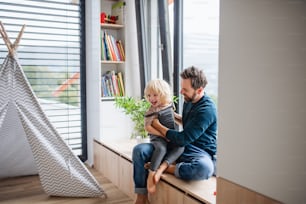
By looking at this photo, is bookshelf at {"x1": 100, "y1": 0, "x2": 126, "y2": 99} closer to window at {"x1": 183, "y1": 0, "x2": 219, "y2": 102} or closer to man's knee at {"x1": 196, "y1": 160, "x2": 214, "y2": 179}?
window at {"x1": 183, "y1": 0, "x2": 219, "y2": 102}

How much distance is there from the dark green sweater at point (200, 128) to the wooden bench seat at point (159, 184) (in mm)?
228

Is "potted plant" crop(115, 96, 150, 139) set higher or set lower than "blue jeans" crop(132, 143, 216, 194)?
higher

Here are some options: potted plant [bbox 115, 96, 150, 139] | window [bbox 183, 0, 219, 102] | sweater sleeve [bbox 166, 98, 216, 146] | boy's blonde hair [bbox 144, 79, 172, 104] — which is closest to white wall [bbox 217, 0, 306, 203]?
sweater sleeve [bbox 166, 98, 216, 146]

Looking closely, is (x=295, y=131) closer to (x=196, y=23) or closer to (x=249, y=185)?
(x=249, y=185)

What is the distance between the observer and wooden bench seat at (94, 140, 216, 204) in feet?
5.55

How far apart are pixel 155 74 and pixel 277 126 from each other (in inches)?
75.8

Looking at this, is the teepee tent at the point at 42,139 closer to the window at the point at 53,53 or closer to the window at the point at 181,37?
the window at the point at 53,53

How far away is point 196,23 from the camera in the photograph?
2396 mm

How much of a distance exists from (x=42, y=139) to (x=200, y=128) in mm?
1168

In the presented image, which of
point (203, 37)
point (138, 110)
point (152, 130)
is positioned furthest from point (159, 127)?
point (203, 37)

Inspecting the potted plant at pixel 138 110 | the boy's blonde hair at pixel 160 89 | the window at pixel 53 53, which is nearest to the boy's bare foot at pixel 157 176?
the boy's blonde hair at pixel 160 89

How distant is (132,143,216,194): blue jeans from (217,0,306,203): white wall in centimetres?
42

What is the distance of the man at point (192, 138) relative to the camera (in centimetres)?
188

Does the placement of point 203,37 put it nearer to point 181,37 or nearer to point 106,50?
point 181,37
